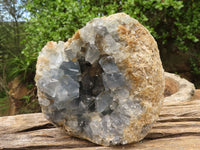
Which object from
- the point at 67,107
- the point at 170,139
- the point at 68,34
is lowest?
the point at 170,139

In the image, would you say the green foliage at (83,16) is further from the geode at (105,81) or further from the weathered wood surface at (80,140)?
the geode at (105,81)

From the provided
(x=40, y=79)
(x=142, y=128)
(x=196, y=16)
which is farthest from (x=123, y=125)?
(x=196, y=16)

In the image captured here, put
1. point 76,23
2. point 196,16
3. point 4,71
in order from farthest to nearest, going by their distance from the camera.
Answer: point 4,71 → point 196,16 → point 76,23

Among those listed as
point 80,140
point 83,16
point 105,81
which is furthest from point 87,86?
point 83,16

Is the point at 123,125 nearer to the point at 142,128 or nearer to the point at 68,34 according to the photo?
the point at 142,128

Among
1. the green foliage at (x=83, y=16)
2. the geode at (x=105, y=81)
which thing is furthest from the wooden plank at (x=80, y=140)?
the green foliage at (x=83, y=16)

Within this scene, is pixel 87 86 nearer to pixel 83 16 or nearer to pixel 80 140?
pixel 80 140
